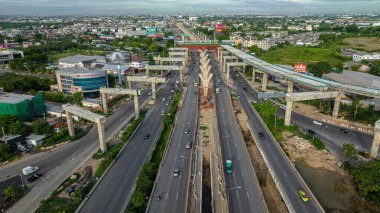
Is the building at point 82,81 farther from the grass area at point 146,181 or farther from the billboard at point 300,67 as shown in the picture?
the billboard at point 300,67

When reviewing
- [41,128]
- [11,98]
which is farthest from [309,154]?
[11,98]

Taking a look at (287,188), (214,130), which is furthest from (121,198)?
(214,130)

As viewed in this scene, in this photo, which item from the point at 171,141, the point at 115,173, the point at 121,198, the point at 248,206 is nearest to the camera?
the point at 248,206

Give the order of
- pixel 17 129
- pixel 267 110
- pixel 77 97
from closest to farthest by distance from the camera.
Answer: pixel 17 129, pixel 267 110, pixel 77 97

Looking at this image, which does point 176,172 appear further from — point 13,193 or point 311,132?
point 311,132

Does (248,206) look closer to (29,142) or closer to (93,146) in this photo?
(93,146)

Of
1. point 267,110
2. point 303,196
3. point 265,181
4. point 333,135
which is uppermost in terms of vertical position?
point 267,110

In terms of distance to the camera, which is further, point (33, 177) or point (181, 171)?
point (33, 177)
